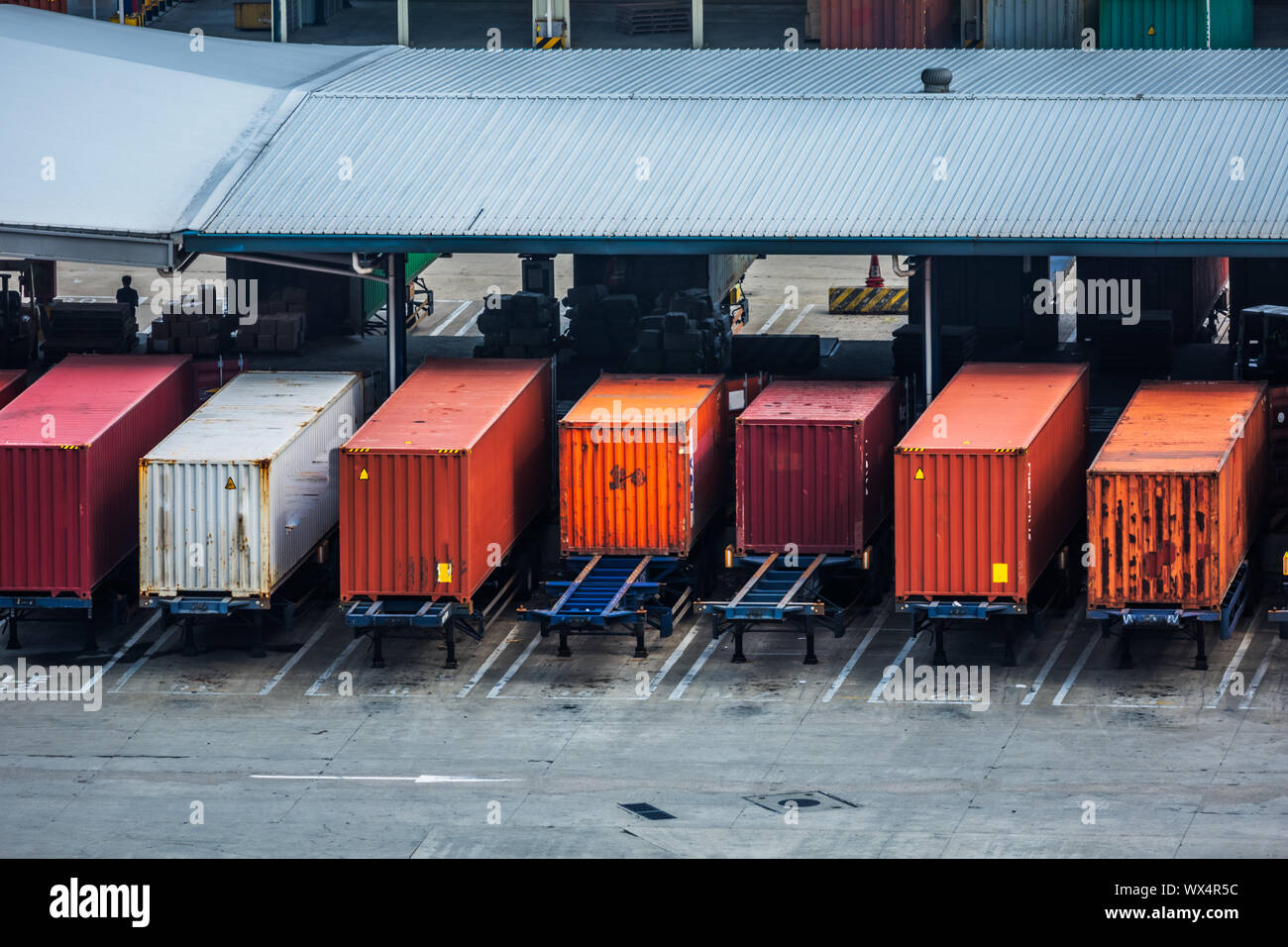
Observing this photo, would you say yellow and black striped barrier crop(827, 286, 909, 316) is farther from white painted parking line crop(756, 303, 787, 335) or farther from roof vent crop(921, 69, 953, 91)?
roof vent crop(921, 69, 953, 91)

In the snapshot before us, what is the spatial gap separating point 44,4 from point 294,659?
25221mm

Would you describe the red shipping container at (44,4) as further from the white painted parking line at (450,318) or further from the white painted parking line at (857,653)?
the white painted parking line at (857,653)

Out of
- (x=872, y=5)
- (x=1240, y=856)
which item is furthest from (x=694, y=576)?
(x=872, y=5)

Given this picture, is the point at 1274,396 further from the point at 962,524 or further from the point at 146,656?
the point at 146,656

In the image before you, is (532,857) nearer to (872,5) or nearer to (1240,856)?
(1240,856)

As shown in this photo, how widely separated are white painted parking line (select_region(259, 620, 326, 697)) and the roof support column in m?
6.42

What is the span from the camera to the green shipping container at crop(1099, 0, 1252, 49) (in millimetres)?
65500

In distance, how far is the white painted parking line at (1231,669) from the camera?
1811 inches

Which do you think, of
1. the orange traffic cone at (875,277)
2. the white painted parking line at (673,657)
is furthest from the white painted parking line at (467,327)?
the white painted parking line at (673,657)

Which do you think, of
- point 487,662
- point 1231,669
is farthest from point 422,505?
point 1231,669

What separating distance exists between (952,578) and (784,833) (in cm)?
877

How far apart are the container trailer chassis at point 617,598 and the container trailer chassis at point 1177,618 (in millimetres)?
7732

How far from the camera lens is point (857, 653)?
49000 millimetres

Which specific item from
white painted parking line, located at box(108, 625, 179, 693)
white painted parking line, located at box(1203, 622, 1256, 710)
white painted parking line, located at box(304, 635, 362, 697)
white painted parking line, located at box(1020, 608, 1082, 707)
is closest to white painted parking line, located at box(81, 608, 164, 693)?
white painted parking line, located at box(108, 625, 179, 693)
